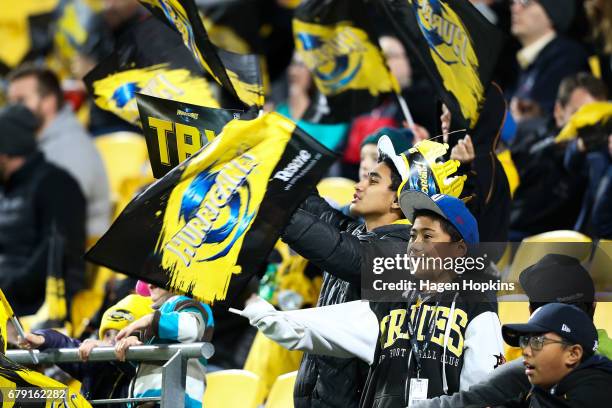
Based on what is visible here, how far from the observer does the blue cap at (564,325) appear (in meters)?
4.41

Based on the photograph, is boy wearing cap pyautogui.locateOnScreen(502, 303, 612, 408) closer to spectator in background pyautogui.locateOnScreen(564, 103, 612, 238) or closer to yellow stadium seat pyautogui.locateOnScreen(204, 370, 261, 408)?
yellow stadium seat pyautogui.locateOnScreen(204, 370, 261, 408)

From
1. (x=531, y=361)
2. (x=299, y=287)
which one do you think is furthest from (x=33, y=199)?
(x=531, y=361)

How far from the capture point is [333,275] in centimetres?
508

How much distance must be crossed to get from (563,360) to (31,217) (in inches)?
186

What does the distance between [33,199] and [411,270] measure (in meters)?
4.09

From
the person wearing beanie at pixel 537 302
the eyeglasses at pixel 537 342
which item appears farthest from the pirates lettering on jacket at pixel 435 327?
the eyeglasses at pixel 537 342

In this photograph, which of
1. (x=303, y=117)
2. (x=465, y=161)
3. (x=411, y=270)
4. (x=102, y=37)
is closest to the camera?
(x=411, y=270)

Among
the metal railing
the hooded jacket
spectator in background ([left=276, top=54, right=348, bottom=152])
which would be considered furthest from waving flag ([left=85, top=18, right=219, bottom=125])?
the hooded jacket

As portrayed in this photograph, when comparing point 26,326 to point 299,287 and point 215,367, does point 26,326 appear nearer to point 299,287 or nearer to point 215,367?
point 215,367

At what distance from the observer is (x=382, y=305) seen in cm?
494

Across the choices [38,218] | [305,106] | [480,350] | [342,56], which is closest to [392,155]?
[480,350]

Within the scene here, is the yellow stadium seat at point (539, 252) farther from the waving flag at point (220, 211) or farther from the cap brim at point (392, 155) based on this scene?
the waving flag at point (220, 211)

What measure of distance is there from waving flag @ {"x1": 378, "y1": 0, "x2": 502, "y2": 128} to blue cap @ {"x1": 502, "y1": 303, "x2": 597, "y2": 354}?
1427 millimetres

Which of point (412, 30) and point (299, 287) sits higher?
point (412, 30)
